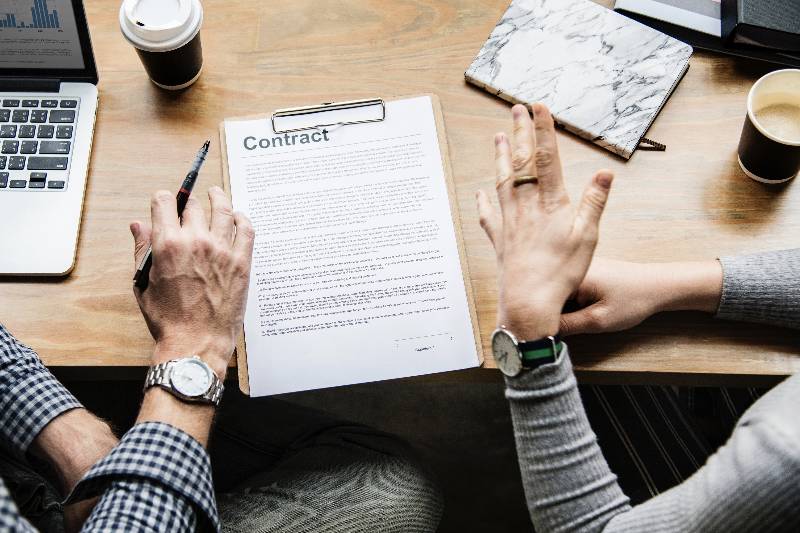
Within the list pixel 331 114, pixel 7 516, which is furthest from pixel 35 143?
pixel 7 516

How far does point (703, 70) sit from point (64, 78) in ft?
2.76

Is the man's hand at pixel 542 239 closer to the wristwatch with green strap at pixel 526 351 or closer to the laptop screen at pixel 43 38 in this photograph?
the wristwatch with green strap at pixel 526 351

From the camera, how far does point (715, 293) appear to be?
92cm

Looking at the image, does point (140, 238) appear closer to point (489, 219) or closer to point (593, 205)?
point (489, 219)

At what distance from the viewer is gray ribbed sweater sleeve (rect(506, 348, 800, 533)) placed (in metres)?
0.71

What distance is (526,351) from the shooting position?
2.75 ft

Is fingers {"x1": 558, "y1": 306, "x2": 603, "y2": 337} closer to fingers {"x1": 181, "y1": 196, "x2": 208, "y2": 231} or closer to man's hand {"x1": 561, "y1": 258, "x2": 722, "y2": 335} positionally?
man's hand {"x1": 561, "y1": 258, "x2": 722, "y2": 335}

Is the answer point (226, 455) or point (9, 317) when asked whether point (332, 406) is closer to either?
point (226, 455)

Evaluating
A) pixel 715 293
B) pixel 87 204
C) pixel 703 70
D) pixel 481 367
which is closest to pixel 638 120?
pixel 703 70

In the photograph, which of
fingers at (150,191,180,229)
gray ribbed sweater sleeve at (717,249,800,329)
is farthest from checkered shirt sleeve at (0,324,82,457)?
gray ribbed sweater sleeve at (717,249,800,329)

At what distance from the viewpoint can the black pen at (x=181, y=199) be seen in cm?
90

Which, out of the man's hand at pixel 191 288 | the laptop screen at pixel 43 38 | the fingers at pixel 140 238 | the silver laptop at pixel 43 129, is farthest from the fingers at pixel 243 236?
the laptop screen at pixel 43 38

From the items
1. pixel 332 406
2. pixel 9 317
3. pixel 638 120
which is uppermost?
pixel 638 120

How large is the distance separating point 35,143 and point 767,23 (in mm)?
936
